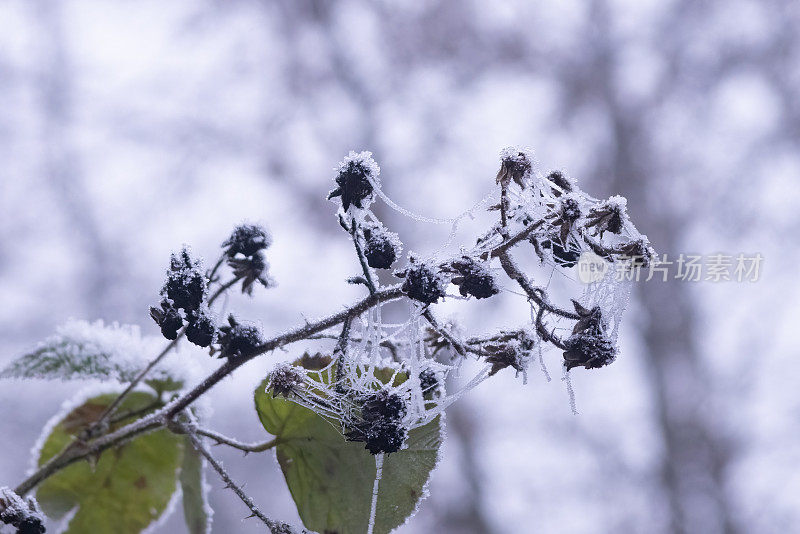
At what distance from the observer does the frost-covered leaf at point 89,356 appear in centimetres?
49

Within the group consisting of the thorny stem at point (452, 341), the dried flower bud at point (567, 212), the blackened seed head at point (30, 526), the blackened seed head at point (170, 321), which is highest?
the dried flower bud at point (567, 212)

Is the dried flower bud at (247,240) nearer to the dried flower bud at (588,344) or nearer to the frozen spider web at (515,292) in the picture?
the frozen spider web at (515,292)

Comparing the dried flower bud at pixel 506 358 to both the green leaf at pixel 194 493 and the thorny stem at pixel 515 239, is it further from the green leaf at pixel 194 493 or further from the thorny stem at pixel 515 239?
the green leaf at pixel 194 493

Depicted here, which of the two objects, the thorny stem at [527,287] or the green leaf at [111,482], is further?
the green leaf at [111,482]

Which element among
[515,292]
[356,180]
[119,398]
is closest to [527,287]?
[515,292]

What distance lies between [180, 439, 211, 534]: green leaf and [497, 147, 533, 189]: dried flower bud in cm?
29

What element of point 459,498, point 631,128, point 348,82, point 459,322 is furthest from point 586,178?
point 459,322

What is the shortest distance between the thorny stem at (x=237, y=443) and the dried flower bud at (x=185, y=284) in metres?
0.10

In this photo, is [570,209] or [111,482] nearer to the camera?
[570,209]

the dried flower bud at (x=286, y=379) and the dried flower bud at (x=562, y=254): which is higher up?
the dried flower bud at (x=562, y=254)

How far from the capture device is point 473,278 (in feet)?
1.28

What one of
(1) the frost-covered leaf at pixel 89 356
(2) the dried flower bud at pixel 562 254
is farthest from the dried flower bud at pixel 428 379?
(1) the frost-covered leaf at pixel 89 356

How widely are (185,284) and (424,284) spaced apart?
137 millimetres

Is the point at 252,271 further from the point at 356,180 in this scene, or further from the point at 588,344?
the point at 588,344
